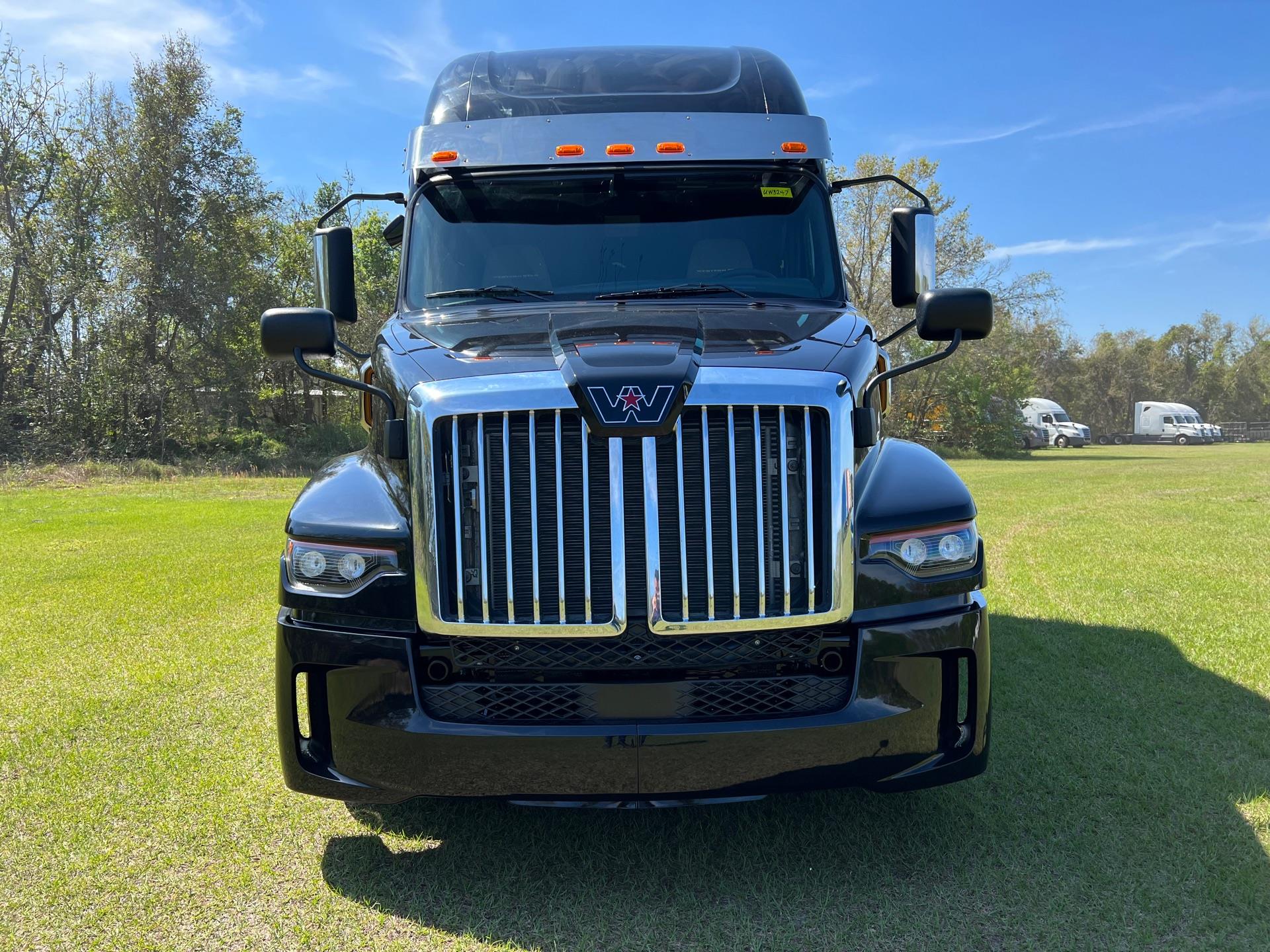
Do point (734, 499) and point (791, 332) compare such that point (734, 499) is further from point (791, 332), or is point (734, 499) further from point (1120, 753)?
point (1120, 753)

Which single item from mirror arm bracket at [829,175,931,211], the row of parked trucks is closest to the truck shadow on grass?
mirror arm bracket at [829,175,931,211]

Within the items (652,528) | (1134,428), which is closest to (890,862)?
(652,528)

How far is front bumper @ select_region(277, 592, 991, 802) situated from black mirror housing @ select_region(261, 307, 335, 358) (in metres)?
1.12

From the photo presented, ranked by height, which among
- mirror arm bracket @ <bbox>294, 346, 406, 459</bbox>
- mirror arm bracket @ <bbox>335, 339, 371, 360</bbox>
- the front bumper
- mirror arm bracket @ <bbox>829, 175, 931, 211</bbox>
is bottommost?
the front bumper

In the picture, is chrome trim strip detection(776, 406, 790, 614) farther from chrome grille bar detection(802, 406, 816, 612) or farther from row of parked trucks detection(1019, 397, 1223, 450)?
row of parked trucks detection(1019, 397, 1223, 450)

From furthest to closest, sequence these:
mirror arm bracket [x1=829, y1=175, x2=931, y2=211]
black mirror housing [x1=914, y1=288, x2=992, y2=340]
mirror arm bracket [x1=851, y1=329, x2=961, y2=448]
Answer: mirror arm bracket [x1=829, y1=175, x2=931, y2=211] < black mirror housing [x1=914, y1=288, x2=992, y2=340] < mirror arm bracket [x1=851, y1=329, x2=961, y2=448]

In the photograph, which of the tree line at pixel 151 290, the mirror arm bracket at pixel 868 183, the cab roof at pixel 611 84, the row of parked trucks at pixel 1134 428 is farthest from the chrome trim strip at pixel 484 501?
the row of parked trucks at pixel 1134 428

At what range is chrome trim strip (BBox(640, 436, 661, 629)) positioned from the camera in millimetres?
2861

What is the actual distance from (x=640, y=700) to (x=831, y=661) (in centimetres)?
63

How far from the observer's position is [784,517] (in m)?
2.91

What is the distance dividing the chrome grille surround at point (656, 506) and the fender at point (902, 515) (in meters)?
0.09

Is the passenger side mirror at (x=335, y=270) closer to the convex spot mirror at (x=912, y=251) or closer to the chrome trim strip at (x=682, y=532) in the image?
the chrome trim strip at (x=682, y=532)

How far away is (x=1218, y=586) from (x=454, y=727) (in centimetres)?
717

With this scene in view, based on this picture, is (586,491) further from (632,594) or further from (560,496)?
(632,594)
